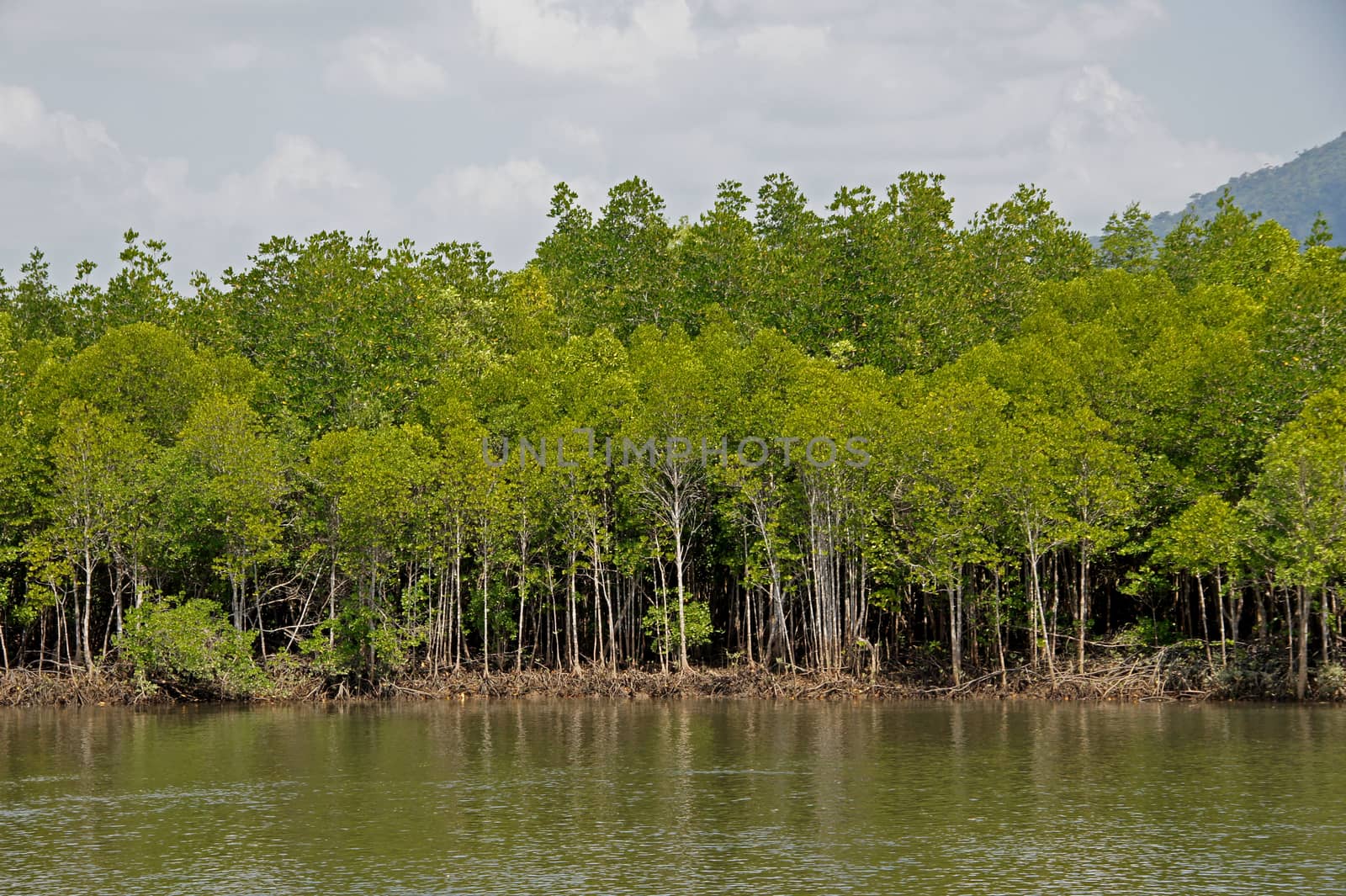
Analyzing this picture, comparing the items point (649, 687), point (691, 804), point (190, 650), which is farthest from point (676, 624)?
point (691, 804)

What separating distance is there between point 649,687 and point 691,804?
1100 inches

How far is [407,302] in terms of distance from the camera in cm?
8056

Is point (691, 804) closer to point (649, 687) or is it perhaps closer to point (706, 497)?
point (649, 687)

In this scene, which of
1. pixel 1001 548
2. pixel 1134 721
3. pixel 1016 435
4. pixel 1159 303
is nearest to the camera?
pixel 1134 721

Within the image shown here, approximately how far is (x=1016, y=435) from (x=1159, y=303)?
1389 centimetres

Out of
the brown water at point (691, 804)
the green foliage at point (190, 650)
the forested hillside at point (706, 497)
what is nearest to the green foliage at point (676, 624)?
the forested hillside at point (706, 497)

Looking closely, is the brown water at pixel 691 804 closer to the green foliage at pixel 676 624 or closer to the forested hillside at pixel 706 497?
the forested hillside at pixel 706 497

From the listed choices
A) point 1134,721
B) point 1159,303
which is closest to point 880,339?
point 1159,303

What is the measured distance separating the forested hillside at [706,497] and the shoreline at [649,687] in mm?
861

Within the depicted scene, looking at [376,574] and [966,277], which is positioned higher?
[966,277]

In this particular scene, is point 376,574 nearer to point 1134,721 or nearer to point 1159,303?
point 1134,721

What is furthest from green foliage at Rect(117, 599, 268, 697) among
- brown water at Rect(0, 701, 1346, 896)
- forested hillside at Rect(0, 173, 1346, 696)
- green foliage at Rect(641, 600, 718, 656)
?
green foliage at Rect(641, 600, 718, 656)

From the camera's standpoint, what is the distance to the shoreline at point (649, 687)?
189 ft

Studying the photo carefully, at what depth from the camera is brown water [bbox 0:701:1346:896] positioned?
88.6ft
